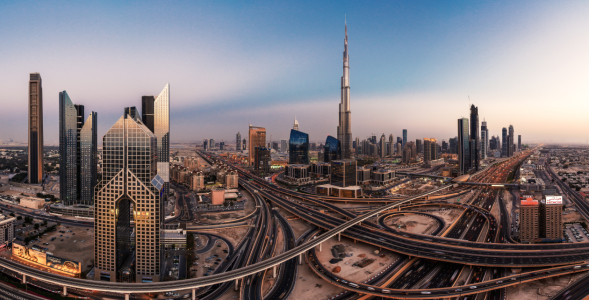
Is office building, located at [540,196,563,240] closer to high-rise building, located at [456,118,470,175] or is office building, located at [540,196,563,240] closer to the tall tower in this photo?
high-rise building, located at [456,118,470,175]

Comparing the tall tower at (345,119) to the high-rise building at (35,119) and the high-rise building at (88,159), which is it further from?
the high-rise building at (35,119)

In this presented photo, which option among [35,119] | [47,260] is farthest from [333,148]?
[47,260]

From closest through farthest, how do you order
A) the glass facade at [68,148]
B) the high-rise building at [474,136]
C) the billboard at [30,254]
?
1. the billboard at [30,254]
2. the glass facade at [68,148]
3. the high-rise building at [474,136]

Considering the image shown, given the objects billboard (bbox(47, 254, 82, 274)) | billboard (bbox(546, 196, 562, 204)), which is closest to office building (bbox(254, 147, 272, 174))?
billboard (bbox(47, 254, 82, 274))

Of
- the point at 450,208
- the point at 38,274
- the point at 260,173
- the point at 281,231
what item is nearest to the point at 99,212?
the point at 38,274

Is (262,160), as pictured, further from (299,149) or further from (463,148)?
(463,148)

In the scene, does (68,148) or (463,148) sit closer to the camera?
(68,148)

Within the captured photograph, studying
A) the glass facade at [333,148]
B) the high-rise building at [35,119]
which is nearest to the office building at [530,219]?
the glass facade at [333,148]
